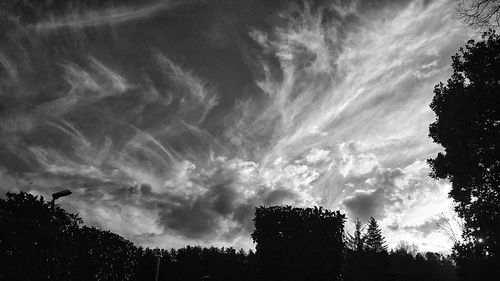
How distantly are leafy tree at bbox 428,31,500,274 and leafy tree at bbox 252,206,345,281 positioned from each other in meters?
25.4

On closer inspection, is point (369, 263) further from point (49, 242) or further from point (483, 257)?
point (49, 242)

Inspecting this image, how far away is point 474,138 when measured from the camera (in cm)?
2075

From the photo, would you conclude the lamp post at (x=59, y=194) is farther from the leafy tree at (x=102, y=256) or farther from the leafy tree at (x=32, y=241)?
the leafy tree at (x=102, y=256)

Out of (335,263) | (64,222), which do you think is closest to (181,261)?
(335,263)

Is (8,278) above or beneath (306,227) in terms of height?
beneath

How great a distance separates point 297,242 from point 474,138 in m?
31.7

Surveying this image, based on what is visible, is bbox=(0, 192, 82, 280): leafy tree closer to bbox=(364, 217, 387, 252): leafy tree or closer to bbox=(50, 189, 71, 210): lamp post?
bbox=(50, 189, 71, 210): lamp post

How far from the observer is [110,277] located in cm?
4531

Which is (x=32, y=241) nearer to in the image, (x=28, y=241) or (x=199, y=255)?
(x=28, y=241)

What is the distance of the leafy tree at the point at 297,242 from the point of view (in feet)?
152

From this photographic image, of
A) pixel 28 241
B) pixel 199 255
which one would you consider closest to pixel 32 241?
pixel 28 241

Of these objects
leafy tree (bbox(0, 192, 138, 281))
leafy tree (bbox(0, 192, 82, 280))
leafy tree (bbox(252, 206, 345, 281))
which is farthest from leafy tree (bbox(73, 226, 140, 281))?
leafy tree (bbox(252, 206, 345, 281))

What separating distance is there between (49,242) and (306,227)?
1297 inches

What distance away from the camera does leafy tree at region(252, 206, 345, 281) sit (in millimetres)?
46375
